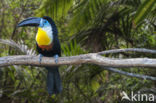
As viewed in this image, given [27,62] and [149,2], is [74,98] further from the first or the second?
[149,2]

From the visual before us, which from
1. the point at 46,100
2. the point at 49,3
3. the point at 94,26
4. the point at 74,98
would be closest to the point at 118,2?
the point at 94,26

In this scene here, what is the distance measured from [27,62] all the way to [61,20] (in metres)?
3.07

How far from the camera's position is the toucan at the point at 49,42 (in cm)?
302

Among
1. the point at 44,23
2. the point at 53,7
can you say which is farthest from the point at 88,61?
the point at 53,7

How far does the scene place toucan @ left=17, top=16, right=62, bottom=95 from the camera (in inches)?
119

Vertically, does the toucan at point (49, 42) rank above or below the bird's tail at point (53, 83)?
above

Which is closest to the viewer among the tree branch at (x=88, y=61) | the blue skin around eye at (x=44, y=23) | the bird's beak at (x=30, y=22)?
the tree branch at (x=88, y=61)

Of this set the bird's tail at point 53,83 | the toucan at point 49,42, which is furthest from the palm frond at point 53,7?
the bird's tail at point 53,83

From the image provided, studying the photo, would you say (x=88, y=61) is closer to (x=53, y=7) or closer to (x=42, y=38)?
(x=42, y=38)

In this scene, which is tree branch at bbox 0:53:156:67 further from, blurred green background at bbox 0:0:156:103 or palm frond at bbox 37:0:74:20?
palm frond at bbox 37:0:74:20

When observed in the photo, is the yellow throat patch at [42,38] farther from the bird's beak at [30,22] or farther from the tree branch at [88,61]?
the tree branch at [88,61]

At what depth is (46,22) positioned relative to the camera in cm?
313

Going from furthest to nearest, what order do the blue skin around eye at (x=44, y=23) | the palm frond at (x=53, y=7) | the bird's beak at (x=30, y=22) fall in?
the palm frond at (x=53, y=7), the blue skin around eye at (x=44, y=23), the bird's beak at (x=30, y=22)

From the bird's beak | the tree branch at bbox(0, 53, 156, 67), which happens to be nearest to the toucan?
the bird's beak
